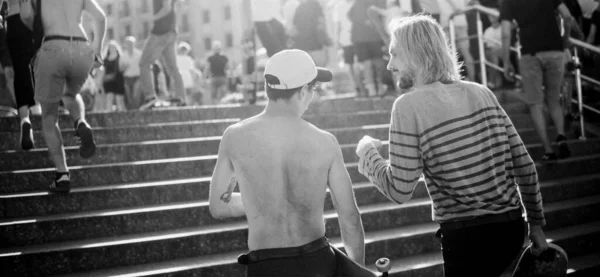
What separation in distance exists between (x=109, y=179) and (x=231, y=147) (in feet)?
12.1

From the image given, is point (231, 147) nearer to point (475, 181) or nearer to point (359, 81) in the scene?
point (475, 181)

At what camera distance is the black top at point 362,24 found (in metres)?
10.9

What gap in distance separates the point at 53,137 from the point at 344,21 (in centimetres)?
706

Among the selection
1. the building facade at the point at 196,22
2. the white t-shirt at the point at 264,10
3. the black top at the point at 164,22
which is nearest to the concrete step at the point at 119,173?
the black top at the point at 164,22

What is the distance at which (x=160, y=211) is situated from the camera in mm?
5723

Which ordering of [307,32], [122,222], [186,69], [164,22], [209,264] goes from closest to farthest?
[209,264], [122,222], [164,22], [307,32], [186,69]

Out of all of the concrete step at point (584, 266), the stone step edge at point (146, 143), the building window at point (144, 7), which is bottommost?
the concrete step at point (584, 266)

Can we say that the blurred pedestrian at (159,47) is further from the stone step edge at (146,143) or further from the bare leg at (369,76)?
the bare leg at (369,76)

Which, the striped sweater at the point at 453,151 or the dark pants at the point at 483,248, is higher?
the striped sweater at the point at 453,151

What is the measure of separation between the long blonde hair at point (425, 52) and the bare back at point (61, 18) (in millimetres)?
3898

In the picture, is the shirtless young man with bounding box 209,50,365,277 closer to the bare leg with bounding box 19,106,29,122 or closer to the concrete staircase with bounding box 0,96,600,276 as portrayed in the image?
the concrete staircase with bounding box 0,96,600,276

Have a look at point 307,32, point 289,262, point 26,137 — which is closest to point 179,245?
point 26,137

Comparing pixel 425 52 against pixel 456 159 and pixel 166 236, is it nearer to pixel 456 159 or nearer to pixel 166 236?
pixel 456 159

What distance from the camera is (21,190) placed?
610 cm
